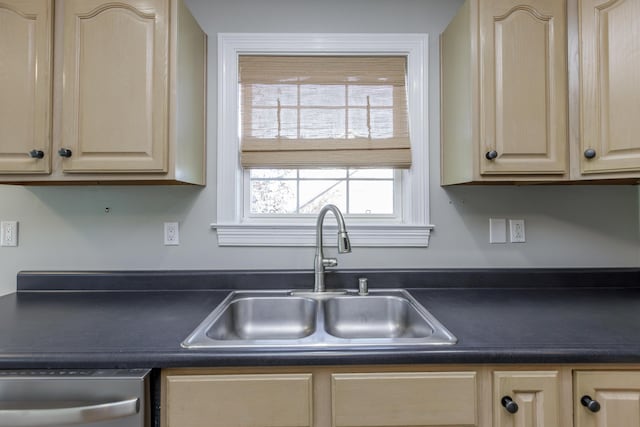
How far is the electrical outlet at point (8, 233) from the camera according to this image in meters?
1.57

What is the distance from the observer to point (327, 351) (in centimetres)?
90

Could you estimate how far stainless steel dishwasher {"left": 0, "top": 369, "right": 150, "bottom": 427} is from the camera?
32.6 inches

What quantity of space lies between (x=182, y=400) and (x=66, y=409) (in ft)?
0.88

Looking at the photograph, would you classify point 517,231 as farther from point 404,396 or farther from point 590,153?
point 404,396

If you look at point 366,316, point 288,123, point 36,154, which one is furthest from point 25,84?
point 366,316

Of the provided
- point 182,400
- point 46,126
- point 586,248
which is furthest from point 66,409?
point 586,248

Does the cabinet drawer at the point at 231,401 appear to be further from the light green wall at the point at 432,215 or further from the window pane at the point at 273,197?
the window pane at the point at 273,197

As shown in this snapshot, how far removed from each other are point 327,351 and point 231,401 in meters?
0.29

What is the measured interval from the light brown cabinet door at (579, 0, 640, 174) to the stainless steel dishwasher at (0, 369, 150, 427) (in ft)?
5.53

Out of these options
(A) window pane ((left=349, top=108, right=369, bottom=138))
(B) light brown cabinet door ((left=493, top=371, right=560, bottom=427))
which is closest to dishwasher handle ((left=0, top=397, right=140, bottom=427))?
(B) light brown cabinet door ((left=493, top=371, right=560, bottom=427))

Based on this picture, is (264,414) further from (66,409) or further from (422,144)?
(422,144)

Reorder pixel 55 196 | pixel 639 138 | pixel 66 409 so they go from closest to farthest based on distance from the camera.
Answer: pixel 66 409 → pixel 639 138 → pixel 55 196

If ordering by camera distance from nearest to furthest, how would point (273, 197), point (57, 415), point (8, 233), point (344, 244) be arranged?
point (57, 415)
point (344, 244)
point (8, 233)
point (273, 197)

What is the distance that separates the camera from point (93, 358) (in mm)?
870
